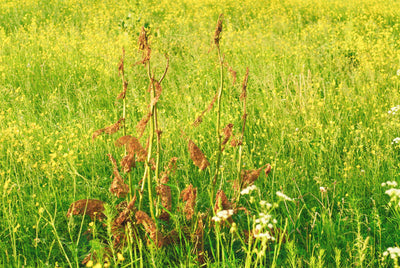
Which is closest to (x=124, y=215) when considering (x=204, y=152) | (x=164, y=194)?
(x=164, y=194)

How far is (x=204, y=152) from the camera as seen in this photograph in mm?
2877

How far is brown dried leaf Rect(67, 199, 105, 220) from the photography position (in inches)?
69.5

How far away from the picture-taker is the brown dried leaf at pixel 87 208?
69.5 inches

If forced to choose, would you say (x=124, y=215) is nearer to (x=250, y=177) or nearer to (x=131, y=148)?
(x=131, y=148)

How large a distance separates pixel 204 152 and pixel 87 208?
3.93 ft

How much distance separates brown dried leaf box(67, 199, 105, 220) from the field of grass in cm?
6

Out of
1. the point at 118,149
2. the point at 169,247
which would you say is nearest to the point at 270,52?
the point at 118,149

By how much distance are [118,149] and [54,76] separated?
203 centimetres

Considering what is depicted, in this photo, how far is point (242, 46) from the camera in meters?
5.28

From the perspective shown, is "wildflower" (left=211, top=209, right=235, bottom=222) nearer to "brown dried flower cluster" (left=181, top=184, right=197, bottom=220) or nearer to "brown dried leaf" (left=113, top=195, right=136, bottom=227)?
"brown dried flower cluster" (left=181, top=184, right=197, bottom=220)

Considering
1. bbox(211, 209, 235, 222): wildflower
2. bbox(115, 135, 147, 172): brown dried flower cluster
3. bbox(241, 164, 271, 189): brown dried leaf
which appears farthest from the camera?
bbox(241, 164, 271, 189): brown dried leaf

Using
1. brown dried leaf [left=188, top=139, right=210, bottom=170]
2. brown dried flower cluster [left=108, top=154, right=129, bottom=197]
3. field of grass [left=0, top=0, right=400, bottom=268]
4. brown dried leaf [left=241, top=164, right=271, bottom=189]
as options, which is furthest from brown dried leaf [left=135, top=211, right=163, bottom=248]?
brown dried leaf [left=241, top=164, right=271, bottom=189]

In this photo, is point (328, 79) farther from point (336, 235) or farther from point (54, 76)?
point (54, 76)

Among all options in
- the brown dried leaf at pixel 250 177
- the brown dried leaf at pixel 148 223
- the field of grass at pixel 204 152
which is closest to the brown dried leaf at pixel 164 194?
the field of grass at pixel 204 152
